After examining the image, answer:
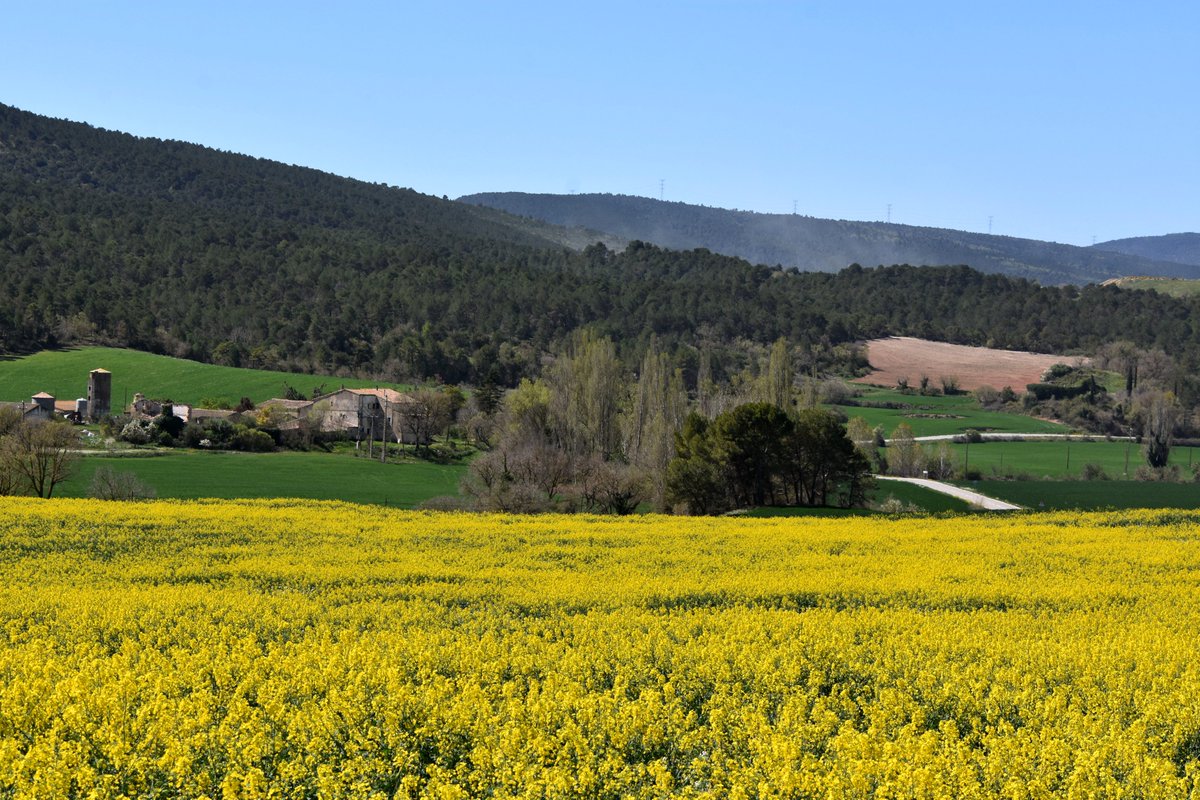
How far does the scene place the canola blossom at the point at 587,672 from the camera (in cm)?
1143

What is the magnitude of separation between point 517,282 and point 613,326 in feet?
76.9

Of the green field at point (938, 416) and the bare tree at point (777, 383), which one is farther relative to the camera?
the green field at point (938, 416)

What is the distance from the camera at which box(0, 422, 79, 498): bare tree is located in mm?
51250

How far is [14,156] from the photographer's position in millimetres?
199750

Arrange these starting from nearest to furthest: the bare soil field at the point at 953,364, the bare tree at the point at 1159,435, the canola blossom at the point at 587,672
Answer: the canola blossom at the point at 587,672
the bare tree at the point at 1159,435
the bare soil field at the point at 953,364

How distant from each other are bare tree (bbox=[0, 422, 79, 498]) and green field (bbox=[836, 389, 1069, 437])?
70.1 metres

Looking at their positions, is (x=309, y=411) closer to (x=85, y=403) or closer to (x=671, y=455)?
(x=85, y=403)

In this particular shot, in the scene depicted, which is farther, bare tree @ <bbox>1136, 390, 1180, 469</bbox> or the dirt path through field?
bare tree @ <bbox>1136, 390, 1180, 469</bbox>

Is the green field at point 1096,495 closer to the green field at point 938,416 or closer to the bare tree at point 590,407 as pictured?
the bare tree at point 590,407

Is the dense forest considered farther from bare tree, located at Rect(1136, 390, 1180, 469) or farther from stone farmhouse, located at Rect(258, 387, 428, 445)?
bare tree, located at Rect(1136, 390, 1180, 469)

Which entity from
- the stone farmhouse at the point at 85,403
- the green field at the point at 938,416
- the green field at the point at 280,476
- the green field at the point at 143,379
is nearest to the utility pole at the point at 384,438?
the green field at the point at 280,476

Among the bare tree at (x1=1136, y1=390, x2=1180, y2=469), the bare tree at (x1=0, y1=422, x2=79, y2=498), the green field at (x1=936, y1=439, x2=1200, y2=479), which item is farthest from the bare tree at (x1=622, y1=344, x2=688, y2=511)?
the bare tree at (x1=1136, y1=390, x2=1180, y2=469)

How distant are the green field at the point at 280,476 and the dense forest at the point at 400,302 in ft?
130

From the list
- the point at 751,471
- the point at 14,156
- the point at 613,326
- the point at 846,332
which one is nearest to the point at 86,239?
the point at 14,156
